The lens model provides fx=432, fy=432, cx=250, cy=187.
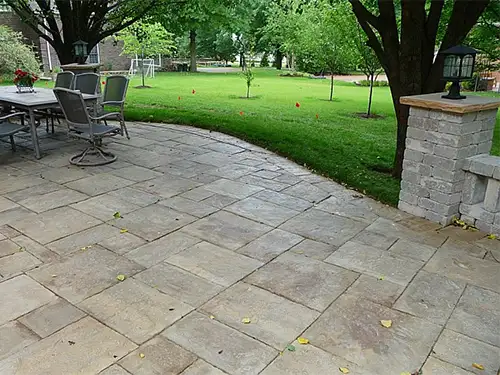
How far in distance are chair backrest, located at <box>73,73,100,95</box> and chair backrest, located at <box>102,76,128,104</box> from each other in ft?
1.51

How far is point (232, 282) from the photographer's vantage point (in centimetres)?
253

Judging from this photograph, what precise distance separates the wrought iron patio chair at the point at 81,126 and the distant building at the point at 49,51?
11469 mm

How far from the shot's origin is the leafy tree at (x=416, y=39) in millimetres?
3867

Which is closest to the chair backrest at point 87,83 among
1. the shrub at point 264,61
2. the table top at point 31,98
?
the table top at point 31,98

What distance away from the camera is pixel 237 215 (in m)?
3.52

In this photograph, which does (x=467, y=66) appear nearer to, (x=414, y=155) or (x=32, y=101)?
(x=414, y=155)

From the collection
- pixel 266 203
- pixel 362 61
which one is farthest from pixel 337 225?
pixel 362 61

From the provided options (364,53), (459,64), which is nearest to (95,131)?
(459,64)

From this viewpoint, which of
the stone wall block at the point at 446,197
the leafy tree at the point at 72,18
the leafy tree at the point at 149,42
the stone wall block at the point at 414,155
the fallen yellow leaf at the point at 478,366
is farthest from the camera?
the leafy tree at the point at 149,42

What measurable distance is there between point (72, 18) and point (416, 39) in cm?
619

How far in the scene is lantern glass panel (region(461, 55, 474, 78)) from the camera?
3.16 meters

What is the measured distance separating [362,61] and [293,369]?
9.97 metres

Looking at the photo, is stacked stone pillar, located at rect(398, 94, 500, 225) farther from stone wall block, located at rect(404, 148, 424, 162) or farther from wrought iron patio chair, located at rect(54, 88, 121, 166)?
wrought iron patio chair, located at rect(54, 88, 121, 166)

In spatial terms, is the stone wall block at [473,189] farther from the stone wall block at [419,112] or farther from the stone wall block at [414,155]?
the stone wall block at [419,112]
